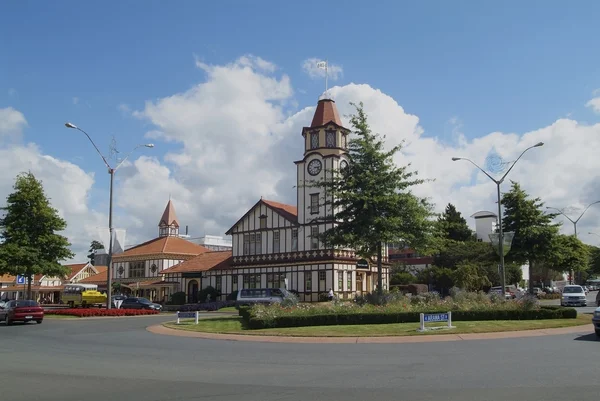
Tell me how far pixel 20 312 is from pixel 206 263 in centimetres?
3423

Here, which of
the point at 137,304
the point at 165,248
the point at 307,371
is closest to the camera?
the point at 307,371

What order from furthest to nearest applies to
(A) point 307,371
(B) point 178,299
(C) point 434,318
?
1. (B) point 178,299
2. (C) point 434,318
3. (A) point 307,371

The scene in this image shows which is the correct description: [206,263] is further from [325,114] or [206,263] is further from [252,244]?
[325,114]

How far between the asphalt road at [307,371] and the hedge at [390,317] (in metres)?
5.11

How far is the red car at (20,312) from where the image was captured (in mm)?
29859

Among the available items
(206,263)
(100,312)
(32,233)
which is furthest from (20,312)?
(206,263)

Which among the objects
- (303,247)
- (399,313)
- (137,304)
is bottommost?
(137,304)

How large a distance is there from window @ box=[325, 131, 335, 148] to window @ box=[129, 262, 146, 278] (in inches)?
1292

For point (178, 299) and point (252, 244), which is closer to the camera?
point (252, 244)

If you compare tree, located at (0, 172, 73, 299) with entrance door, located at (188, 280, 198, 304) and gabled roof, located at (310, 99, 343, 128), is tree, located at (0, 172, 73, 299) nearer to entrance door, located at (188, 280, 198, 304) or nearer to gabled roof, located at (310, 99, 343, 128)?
entrance door, located at (188, 280, 198, 304)

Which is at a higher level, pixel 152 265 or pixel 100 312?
pixel 152 265

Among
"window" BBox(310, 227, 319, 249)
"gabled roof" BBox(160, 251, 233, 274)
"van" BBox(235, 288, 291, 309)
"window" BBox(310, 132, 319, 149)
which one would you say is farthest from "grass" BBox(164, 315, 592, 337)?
"gabled roof" BBox(160, 251, 233, 274)

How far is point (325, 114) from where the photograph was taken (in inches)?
2263

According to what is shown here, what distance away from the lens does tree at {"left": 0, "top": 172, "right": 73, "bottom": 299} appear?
40969 mm
